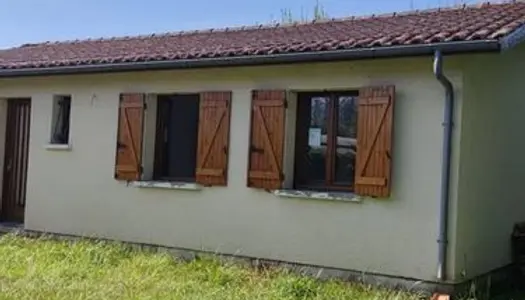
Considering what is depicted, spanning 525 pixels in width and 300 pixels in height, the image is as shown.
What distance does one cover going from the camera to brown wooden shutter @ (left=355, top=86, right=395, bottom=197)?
871 cm

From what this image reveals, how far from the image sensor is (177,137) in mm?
11094

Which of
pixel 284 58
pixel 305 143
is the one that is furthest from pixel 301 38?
pixel 305 143

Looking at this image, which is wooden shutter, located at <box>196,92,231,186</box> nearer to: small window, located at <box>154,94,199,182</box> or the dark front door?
small window, located at <box>154,94,199,182</box>

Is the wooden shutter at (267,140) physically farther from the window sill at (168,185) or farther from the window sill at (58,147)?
the window sill at (58,147)

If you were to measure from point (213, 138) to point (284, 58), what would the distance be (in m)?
1.77

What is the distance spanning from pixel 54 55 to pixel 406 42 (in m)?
7.75

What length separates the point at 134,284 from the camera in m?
8.52

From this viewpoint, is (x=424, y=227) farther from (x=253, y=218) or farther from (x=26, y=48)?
(x=26, y=48)

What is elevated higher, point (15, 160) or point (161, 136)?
point (161, 136)

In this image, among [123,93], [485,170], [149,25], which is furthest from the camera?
[149,25]

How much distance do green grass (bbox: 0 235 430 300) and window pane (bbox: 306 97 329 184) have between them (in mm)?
1416

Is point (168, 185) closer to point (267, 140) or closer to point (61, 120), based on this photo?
point (267, 140)

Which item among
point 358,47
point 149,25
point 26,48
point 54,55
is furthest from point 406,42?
point 26,48

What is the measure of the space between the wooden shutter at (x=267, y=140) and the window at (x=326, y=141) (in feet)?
1.04
